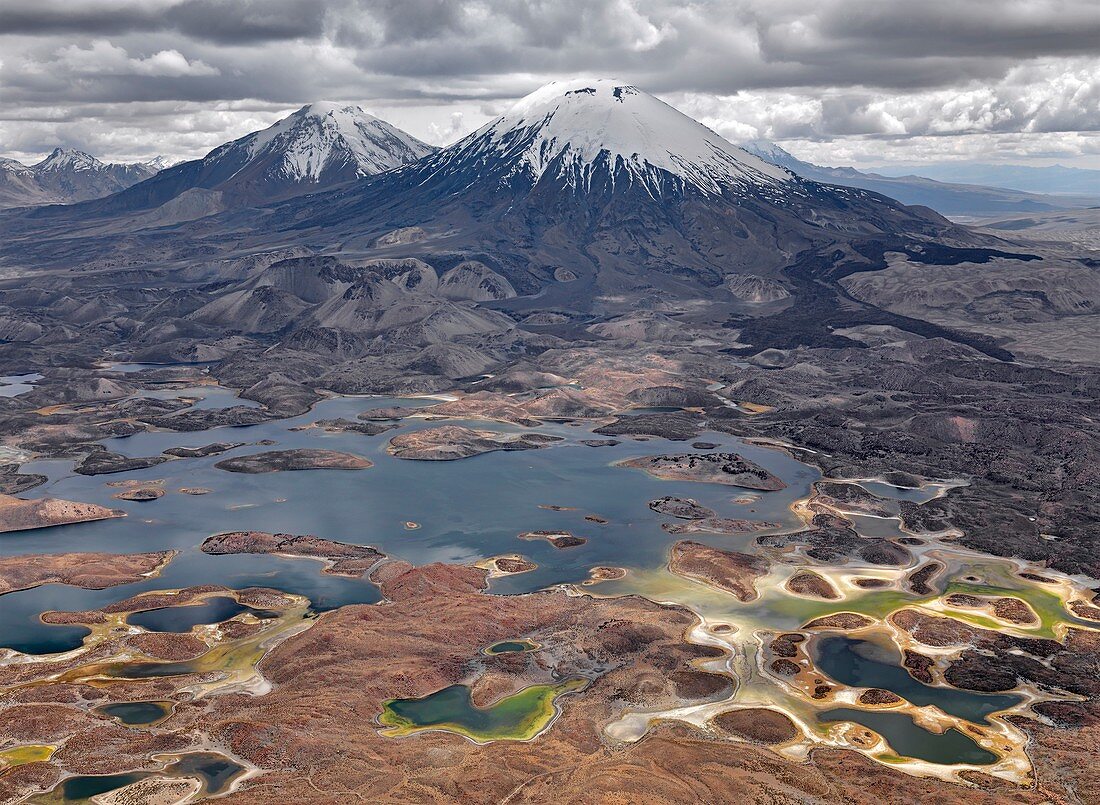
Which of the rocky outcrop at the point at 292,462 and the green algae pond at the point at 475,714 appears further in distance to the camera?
the rocky outcrop at the point at 292,462

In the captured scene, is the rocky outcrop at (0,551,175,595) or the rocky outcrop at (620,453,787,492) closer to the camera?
the rocky outcrop at (0,551,175,595)

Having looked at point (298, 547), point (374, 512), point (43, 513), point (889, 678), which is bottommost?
point (374, 512)

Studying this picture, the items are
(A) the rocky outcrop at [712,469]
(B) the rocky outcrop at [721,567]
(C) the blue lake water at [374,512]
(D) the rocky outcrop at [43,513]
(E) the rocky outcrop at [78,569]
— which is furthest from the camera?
(A) the rocky outcrop at [712,469]

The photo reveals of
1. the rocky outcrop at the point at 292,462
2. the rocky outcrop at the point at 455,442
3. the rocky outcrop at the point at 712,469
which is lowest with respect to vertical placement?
the rocky outcrop at the point at 292,462

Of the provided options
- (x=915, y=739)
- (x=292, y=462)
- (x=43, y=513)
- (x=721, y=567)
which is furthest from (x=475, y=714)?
(x=292, y=462)

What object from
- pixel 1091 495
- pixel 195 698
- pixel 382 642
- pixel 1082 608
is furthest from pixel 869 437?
pixel 195 698

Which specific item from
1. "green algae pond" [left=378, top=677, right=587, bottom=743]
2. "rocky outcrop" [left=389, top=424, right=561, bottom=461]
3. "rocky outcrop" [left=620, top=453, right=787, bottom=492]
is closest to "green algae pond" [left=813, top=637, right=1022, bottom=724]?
"green algae pond" [left=378, top=677, right=587, bottom=743]

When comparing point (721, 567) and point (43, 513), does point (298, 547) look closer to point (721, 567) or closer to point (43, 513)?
point (43, 513)

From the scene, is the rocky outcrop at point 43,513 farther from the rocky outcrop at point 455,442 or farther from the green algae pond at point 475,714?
the green algae pond at point 475,714

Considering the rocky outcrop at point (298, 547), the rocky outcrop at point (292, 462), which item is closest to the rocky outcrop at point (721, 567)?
the rocky outcrop at point (298, 547)

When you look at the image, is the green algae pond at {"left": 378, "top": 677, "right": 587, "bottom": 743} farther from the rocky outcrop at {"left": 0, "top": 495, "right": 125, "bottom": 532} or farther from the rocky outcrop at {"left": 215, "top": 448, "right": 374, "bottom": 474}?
the rocky outcrop at {"left": 215, "top": 448, "right": 374, "bottom": 474}
